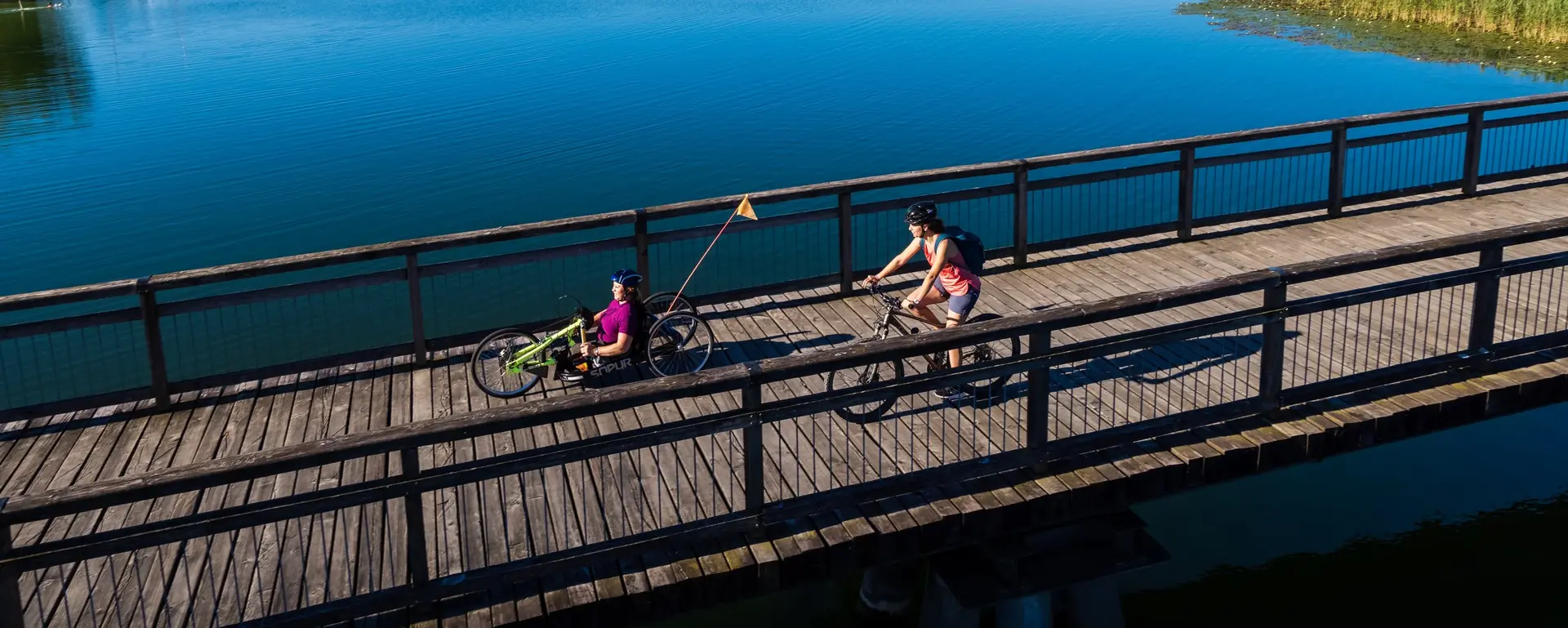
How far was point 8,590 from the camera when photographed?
621 centimetres

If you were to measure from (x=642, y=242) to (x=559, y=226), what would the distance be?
0.70m

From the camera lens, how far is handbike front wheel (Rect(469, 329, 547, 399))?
10375 millimetres

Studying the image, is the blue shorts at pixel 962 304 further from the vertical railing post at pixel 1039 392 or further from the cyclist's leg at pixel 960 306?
the vertical railing post at pixel 1039 392

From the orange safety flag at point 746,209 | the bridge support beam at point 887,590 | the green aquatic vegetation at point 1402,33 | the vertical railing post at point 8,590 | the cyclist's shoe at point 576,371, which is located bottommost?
the bridge support beam at point 887,590

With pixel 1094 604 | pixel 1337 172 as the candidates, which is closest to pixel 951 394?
pixel 1094 604

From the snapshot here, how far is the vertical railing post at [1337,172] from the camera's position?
14047mm

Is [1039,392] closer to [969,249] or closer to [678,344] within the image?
[969,249]

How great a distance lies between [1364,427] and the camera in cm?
941

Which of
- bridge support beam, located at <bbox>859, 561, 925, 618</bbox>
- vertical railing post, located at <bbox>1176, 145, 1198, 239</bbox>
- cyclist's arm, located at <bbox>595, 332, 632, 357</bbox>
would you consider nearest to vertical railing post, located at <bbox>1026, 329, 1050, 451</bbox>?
bridge support beam, located at <bbox>859, 561, 925, 618</bbox>

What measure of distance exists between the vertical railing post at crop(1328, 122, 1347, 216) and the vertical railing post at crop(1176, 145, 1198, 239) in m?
1.62

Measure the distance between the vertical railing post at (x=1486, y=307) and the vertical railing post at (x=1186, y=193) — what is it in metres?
3.95

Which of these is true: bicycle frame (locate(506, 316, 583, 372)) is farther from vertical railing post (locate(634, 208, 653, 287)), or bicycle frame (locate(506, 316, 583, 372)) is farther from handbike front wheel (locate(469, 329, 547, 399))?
vertical railing post (locate(634, 208, 653, 287))

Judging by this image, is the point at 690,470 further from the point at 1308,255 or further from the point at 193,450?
the point at 1308,255

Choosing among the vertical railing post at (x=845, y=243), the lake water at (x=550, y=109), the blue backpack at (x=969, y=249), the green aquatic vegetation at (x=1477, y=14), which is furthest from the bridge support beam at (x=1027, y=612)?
the green aquatic vegetation at (x=1477, y=14)
